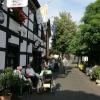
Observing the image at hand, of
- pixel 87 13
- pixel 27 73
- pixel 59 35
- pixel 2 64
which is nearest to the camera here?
pixel 2 64

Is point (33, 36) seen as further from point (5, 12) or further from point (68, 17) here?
point (68, 17)

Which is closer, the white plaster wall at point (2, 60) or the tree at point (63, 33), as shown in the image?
the white plaster wall at point (2, 60)

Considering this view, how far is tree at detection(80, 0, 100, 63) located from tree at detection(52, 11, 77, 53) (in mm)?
36993

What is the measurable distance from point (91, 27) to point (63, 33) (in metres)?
42.0

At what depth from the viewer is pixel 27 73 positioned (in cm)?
2116

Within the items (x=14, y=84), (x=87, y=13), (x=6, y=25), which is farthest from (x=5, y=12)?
(x=87, y=13)

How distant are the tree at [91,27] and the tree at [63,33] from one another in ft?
121

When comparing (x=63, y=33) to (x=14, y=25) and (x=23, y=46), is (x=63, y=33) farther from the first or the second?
(x=14, y=25)

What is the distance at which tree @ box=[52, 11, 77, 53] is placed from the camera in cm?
7738

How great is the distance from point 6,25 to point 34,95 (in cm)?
403

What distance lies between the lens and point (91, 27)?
36531 millimetres

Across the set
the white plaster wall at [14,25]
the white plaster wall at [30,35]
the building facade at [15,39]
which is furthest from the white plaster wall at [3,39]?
the white plaster wall at [30,35]

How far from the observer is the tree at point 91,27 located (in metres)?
36.1

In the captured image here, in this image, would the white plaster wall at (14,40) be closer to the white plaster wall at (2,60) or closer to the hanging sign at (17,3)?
the white plaster wall at (2,60)
